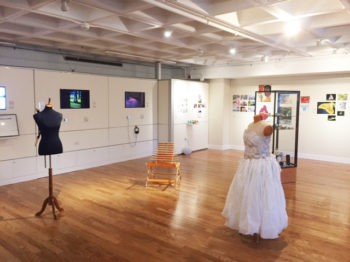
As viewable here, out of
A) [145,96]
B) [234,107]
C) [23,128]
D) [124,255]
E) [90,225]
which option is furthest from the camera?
[234,107]

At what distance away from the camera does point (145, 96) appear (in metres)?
8.79

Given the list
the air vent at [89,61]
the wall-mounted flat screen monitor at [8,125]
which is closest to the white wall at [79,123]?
the wall-mounted flat screen monitor at [8,125]

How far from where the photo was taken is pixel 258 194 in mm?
3416

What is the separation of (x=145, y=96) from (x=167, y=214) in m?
4.95

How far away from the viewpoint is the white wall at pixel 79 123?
5.97 m

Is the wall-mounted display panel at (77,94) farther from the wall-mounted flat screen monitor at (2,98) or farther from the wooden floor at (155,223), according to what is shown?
the wooden floor at (155,223)

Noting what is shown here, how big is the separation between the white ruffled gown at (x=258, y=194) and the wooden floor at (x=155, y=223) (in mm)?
259

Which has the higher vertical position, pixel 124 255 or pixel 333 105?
pixel 333 105

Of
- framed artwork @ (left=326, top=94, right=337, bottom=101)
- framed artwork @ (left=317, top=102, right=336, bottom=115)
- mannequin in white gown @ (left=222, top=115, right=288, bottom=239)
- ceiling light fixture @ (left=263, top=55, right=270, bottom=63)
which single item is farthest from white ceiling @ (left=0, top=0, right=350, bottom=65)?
mannequin in white gown @ (left=222, top=115, right=288, bottom=239)

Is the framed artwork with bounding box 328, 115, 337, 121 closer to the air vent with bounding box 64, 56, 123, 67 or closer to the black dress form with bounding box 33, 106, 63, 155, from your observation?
the air vent with bounding box 64, 56, 123, 67

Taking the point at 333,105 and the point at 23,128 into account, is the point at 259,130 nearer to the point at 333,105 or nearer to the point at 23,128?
the point at 23,128

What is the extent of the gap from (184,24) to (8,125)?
12.7 feet

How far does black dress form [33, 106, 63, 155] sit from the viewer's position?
4258 mm

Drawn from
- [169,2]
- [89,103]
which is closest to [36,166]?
[89,103]
